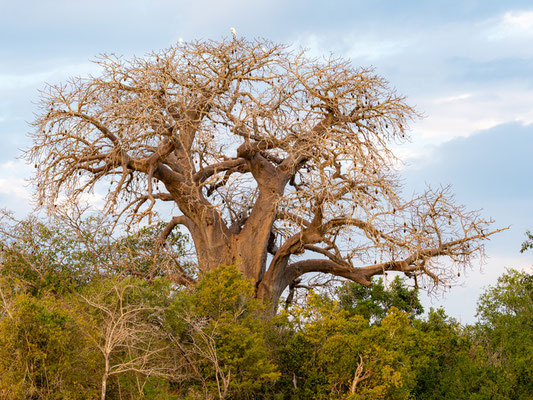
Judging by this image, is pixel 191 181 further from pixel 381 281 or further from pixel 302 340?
pixel 381 281

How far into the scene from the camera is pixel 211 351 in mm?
11945

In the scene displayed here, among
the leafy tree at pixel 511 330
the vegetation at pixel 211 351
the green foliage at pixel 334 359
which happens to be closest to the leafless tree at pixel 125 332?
the vegetation at pixel 211 351

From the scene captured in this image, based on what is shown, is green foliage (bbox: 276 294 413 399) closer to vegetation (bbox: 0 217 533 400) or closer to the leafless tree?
vegetation (bbox: 0 217 533 400)

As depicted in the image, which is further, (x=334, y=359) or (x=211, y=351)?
(x=334, y=359)

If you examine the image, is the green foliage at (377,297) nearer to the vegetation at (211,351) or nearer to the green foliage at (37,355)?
the vegetation at (211,351)

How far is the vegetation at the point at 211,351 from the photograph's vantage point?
11.2 m

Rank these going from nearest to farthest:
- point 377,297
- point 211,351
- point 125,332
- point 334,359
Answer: point 125,332, point 211,351, point 334,359, point 377,297

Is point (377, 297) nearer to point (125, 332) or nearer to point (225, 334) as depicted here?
point (225, 334)

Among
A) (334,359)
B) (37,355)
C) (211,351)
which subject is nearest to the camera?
(37,355)

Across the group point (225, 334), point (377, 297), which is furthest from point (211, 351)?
point (377, 297)

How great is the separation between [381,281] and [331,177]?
720cm

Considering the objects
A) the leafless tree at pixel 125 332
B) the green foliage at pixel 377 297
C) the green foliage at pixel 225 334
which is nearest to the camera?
the leafless tree at pixel 125 332

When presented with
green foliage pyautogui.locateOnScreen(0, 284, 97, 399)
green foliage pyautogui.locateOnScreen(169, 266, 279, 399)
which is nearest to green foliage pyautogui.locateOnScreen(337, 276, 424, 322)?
green foliage pyautogui.locateOnScreen(169, 266, 279, 399)

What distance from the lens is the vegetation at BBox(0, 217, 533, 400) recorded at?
36.8ft
